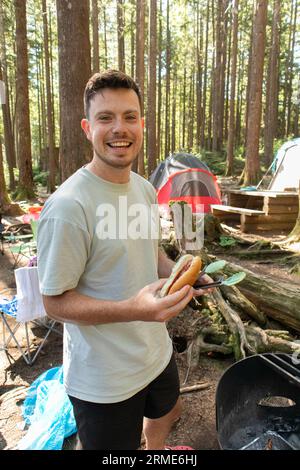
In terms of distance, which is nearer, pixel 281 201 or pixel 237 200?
pixel 281 201

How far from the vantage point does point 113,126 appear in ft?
5.30

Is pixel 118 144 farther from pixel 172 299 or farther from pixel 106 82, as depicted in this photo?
pixel 172 299

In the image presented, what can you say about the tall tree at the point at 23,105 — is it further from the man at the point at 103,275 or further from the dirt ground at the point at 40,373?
the man at the point at 103,275

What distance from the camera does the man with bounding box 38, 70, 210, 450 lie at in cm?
142

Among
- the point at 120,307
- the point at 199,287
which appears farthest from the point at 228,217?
the point at 120,307

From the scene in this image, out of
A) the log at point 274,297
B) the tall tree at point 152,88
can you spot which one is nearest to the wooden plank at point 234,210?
the log at point 274,297

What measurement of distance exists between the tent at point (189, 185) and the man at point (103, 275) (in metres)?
8.79

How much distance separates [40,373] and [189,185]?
25.5ft

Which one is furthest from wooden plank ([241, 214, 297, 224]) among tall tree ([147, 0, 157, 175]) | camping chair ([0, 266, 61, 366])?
tall tree ([147, 0, 157, 175])

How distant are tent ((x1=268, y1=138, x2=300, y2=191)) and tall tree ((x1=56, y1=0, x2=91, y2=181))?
7082 mm

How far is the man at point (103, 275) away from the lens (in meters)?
1.42

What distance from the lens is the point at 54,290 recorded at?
1407mm
